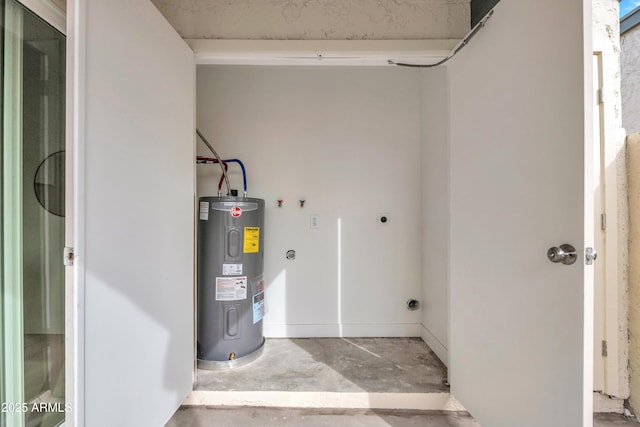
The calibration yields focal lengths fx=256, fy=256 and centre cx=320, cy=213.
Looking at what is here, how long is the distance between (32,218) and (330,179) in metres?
1.80

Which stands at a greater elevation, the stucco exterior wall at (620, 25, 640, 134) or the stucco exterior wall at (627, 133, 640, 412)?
the stucco exterior wall at (620, 25, 640, 134)

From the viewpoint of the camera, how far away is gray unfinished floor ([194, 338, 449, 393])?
1.59 meters

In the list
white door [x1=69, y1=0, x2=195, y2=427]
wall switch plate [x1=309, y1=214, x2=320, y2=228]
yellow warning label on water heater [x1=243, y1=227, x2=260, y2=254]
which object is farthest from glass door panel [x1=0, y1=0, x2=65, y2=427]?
wall switch plate [x1=309, y1=214, x2=320, y2=228]

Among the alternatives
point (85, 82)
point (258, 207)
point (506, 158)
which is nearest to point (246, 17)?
point (85, 82)

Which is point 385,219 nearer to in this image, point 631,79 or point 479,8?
point 479,8

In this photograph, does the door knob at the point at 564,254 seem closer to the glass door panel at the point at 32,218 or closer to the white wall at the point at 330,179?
the white wall at the point at 330,179

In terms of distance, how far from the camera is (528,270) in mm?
1004

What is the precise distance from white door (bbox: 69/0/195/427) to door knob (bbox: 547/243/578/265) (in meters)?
1.58

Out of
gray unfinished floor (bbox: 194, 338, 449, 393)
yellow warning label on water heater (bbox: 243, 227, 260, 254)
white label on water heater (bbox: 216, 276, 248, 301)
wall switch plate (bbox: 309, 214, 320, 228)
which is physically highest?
wall switch plate (bbox: 309, 214, 320, 228)

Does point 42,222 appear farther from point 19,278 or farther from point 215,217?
point 215,217

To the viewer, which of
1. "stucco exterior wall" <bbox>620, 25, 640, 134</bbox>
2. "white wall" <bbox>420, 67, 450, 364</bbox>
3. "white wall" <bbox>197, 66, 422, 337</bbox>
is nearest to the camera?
"stucco exterior wall" <bbox>620, 25, 640, 134</bbox>

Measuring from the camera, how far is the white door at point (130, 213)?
2.84 ft

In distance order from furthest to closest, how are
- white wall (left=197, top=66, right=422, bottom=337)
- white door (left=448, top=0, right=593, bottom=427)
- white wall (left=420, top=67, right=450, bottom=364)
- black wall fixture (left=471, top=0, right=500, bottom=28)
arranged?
1. white wall (left=197, top=66, right=422, bottom=337)
2. white wall (left=420, top=67, right=450, bottom=364)
3. black wall fixture (left=471, top=0, right=500, bottom=28)
4. white door (left=448, top=0, right=593, bottom=427)

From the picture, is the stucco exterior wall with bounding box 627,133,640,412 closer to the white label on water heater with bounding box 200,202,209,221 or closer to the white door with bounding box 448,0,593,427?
the white door with bounding box 448,0,593,427
